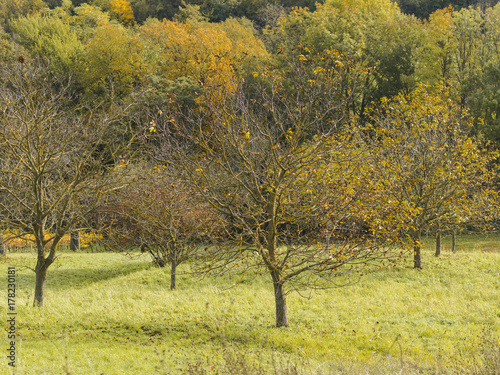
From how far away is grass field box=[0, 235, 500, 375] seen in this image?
7816mm

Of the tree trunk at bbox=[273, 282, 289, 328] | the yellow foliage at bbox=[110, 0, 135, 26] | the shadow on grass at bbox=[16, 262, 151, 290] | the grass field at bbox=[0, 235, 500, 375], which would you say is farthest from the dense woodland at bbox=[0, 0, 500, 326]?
the shadow on grass at bbox=[16, 262, 151, 290]

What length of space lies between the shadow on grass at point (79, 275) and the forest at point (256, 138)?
862mm

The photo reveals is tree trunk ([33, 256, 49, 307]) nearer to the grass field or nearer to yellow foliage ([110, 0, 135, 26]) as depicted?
the grass field

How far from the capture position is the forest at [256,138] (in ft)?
36.2

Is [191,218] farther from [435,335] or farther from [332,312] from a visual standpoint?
[435,335]

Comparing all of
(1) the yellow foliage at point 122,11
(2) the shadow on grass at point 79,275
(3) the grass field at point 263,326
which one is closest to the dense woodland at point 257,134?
(1) the yellow foliage at point 122,11

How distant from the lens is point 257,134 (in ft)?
44.9

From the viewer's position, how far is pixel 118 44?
40.3 metres

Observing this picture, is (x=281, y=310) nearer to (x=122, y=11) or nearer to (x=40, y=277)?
(x=40, y=277)

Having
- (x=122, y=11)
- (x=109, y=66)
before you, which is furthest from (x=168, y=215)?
(x=122, y=11)

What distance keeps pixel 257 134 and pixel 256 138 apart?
257 centimetres

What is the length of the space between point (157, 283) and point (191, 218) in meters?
3.31

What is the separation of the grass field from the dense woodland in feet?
4.23

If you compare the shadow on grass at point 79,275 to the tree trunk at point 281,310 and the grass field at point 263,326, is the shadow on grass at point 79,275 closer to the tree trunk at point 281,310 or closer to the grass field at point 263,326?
the grass field at point 263,326
